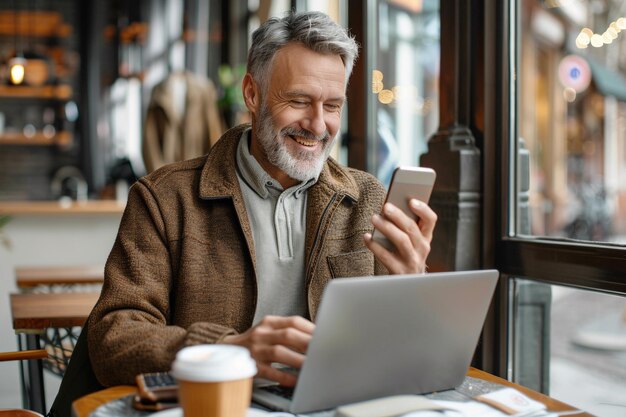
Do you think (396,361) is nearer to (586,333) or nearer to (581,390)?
(581,390)

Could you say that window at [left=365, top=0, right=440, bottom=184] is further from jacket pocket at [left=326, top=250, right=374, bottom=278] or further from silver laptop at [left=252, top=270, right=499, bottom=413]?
silver laptop at [left=252, top=270, right=499, bottom=413]

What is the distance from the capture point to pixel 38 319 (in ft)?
7.53

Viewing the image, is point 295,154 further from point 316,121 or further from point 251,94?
point 251,94

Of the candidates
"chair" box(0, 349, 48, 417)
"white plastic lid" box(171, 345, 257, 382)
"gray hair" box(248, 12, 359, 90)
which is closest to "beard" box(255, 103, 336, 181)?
"gray hair" box(248, 12, 359, 90)

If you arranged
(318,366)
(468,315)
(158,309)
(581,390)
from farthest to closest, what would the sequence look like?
(581,390)
(158,309)
(468,315)
(318,366)

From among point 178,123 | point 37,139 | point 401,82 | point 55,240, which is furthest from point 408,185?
point 37,139

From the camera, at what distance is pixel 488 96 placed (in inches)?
89.2

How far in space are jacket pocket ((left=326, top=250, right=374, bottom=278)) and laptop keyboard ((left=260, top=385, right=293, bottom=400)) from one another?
536 millimetres

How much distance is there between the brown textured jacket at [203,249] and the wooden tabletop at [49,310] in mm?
774

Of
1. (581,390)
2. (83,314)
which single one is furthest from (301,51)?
(581,390)

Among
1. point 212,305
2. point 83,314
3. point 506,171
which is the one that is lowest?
point 83,314

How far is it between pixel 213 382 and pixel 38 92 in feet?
28.2

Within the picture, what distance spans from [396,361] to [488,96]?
4.35 feet

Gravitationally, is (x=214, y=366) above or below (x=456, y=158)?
below
